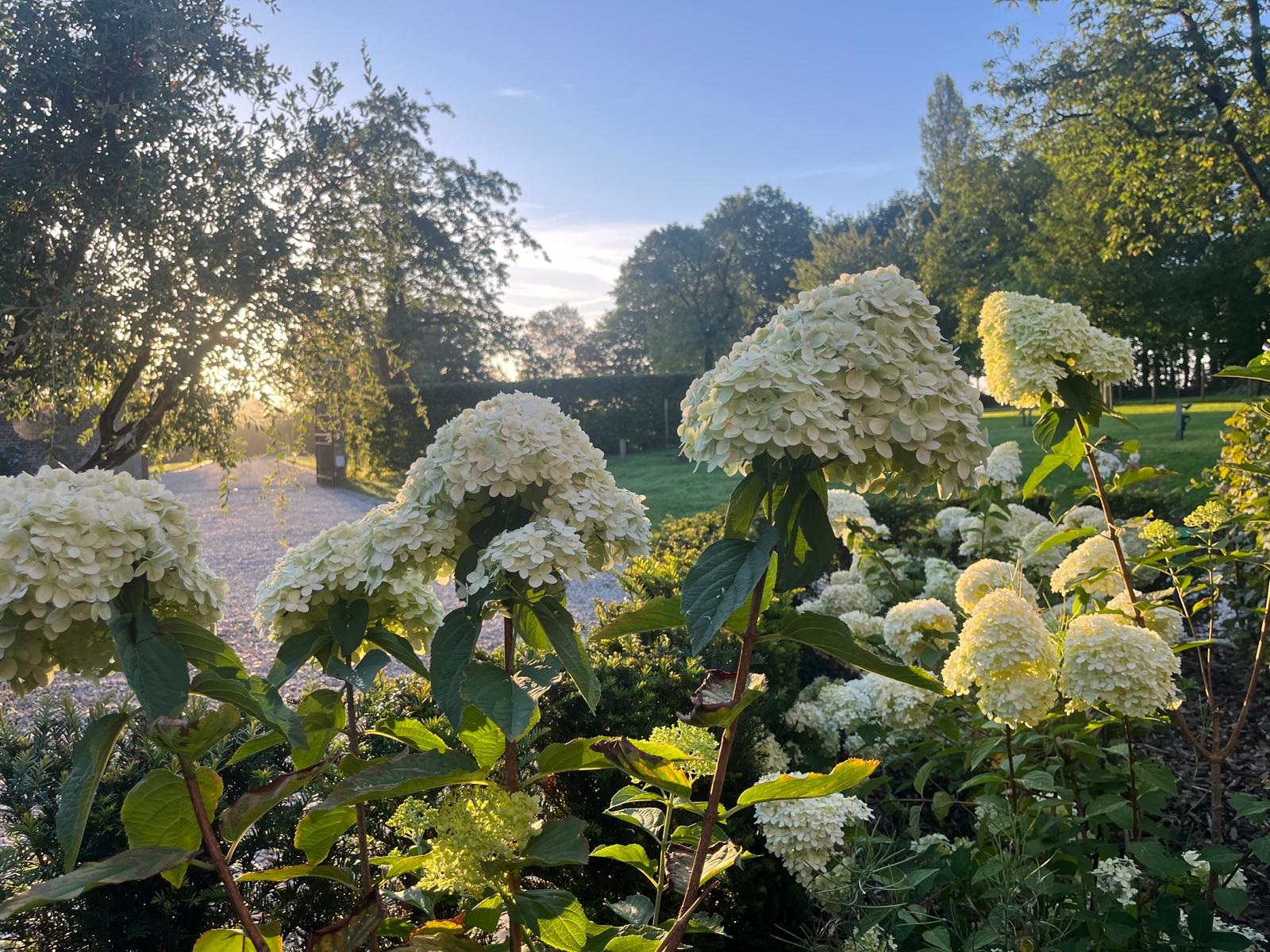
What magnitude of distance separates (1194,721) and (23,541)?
4.59 metres

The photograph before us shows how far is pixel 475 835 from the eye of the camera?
1.20 metres

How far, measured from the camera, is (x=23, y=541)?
1061 millimetres

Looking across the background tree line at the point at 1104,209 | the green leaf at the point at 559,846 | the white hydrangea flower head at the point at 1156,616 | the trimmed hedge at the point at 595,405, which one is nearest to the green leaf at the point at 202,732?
the green leaf at the point at 559,846

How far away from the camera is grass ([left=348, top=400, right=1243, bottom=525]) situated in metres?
11.5

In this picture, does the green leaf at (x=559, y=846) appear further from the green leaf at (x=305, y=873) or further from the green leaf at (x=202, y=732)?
the green leaf at (x=202, y=732)

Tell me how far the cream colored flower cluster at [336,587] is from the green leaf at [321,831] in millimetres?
310

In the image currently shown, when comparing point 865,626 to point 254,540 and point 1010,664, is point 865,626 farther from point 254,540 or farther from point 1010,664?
point 254,540

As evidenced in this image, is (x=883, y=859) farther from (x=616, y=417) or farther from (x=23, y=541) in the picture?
(x=616, y=417)

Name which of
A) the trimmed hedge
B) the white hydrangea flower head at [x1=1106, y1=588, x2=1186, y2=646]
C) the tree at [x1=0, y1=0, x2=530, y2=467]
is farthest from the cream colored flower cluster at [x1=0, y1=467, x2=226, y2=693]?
the trimmed hedge

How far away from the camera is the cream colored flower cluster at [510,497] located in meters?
1.23

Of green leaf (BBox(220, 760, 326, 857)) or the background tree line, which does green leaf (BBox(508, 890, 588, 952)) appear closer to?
green leaf (BBox(220, 760, 326, 857))

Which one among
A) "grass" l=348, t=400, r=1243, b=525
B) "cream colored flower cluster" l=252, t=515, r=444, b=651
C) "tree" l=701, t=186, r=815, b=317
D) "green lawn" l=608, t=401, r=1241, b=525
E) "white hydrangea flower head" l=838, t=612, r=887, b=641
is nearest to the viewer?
"cream colored flower cluster" l=252, t=515, r=444, b=651

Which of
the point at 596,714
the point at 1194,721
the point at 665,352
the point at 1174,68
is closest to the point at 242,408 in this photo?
the point at 596,714

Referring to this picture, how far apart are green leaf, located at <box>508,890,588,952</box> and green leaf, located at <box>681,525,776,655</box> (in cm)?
49
